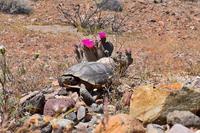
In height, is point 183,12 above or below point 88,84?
below

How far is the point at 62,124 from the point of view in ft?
13.9

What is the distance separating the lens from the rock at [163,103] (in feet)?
13.6

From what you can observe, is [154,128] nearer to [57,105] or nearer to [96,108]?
[96,108]

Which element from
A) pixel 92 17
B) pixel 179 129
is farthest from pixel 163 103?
pixel 92 17

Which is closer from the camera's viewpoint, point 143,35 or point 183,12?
point 143,35

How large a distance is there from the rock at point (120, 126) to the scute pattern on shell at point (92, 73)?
1.22 m

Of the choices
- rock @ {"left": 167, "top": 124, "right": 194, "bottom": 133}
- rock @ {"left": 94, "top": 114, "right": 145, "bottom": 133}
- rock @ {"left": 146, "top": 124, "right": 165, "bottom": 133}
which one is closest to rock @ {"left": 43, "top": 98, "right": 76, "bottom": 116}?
rock @ {"left": 94, "top": 114, "right": 145, "bottom": 133}

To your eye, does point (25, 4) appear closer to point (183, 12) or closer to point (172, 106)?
point (183, 12)

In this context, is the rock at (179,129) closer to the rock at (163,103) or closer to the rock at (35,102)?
the rock at (163,103)

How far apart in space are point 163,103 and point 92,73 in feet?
3.85

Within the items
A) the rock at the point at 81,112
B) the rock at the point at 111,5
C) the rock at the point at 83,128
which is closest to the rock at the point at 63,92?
the rock at the point at 81,112

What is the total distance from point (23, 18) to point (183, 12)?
531 centimetres

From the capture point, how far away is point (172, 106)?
4168 millimetres

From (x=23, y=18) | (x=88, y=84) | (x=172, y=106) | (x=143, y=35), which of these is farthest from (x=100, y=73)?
(x=23, y=18)
